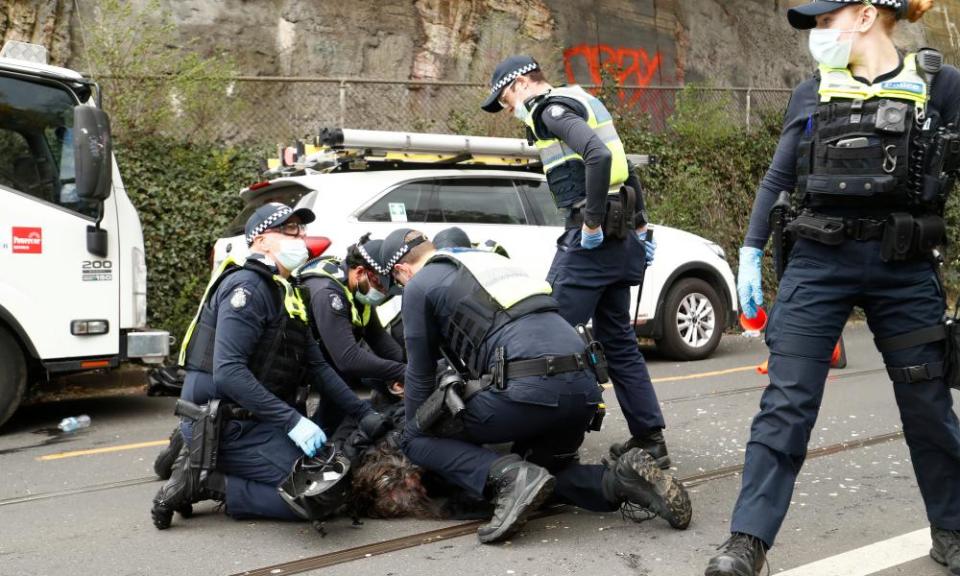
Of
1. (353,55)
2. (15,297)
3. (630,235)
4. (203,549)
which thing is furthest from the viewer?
(353,55)

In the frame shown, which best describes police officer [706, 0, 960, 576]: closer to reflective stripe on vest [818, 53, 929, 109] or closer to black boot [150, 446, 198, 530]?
reflective stripe on vest [818, 53, 929, 109]

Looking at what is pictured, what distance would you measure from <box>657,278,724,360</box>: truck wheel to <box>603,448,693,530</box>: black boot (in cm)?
542

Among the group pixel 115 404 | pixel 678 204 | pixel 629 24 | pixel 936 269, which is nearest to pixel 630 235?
pixel 936 269

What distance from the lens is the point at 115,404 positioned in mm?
8141

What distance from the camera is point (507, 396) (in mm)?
4211

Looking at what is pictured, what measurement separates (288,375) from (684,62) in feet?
47.5

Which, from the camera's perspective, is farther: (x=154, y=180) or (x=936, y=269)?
(x=154, y=180)

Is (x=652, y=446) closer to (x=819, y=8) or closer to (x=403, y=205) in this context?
(x=819, y=8)

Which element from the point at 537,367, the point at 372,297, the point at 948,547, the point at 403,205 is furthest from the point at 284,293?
the point at 403,205

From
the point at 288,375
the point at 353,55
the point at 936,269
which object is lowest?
the point at 288,375

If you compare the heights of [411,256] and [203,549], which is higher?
[411,256]

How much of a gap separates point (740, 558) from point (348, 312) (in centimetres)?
281

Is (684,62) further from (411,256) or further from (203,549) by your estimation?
(203,549)

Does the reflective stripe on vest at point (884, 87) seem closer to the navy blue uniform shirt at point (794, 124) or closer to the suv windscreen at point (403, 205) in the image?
the navy blue uniform shirt at point (794, 124)
